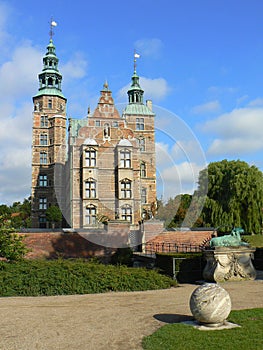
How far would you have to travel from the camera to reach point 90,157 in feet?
102

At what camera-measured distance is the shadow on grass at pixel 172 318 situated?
763 centimetres

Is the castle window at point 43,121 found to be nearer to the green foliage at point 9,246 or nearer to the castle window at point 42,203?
the castle window at point 42,203

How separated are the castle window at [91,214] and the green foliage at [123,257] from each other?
7493mm

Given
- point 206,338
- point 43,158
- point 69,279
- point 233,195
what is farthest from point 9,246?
point 43,158

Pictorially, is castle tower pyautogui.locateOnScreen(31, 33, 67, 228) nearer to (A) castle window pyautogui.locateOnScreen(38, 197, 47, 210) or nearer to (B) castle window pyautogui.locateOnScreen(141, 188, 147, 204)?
(A) castle window pyautogui.locateOnScreen(38, 197, 47, 210)

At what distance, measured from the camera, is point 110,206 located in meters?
30.9

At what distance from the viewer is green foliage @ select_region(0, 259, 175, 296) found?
1270 centimetres

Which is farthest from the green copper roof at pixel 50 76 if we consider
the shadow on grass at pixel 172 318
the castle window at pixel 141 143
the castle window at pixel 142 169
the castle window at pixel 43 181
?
the shadow on grass at pixel 172 318

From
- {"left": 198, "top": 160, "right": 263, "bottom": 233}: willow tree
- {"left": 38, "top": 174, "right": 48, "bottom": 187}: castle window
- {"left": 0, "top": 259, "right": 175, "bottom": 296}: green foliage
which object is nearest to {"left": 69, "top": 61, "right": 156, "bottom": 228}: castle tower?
{"left": 198, "top": 160, "right": 263, "bottom": 233}: willow tree

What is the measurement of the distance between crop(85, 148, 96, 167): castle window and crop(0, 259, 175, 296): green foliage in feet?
55.8

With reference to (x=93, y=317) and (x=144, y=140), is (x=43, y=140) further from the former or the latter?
(x=93, y=317)

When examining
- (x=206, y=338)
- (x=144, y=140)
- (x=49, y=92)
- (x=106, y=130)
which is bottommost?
(x=206, y=338)

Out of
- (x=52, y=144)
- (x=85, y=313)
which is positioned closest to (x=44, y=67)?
(x=52, y=144)

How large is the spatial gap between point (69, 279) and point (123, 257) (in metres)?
9.23
